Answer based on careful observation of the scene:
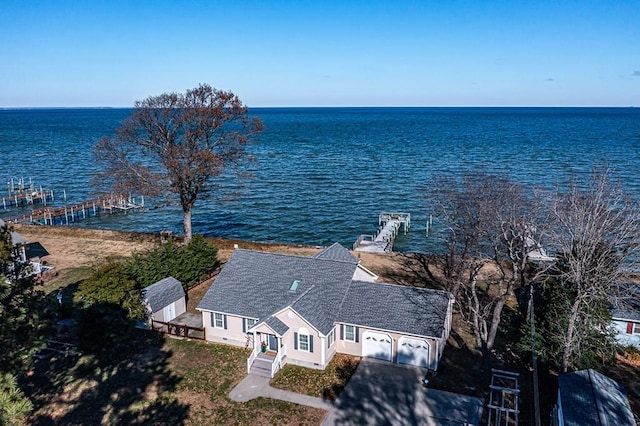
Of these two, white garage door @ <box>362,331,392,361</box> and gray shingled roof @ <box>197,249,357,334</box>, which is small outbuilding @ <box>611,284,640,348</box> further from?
gray shingled roof @ <box>197,249,357,334</box>

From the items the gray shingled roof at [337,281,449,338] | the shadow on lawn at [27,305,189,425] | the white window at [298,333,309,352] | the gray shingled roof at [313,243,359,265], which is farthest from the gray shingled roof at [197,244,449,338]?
the shadow on lawn at [27,305,189,425]

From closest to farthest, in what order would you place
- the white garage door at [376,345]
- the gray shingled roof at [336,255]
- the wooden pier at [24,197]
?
the white garage door at [376,345] < the gray shingled roof at [336,255] < the wooden pier at [24,197]

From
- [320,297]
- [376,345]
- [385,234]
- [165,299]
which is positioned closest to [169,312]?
[165,299]

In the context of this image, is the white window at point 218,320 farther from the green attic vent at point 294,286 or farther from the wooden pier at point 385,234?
the wooden pier at point 385,234

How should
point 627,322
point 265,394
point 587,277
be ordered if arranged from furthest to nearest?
point 627,322 → point 265,394 → point 587,277

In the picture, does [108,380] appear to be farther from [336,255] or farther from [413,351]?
[336,255]

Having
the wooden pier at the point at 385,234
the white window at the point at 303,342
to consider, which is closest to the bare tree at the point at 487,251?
the white window at the point at 303,342
